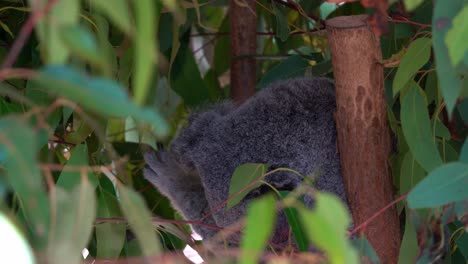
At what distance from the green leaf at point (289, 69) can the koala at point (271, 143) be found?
31 centimetres

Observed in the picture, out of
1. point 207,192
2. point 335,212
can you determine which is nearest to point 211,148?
point 207,192

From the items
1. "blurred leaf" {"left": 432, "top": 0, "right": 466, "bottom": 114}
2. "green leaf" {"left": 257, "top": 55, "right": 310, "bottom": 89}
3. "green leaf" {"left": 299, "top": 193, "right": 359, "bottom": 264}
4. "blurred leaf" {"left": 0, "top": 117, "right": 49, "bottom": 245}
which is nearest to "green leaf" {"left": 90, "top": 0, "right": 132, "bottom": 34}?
"blurred leaf" {"left": 0, "top": 117, "right": 49, "bottom": 245}

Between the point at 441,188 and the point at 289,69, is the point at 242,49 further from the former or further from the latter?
the point at 441,188

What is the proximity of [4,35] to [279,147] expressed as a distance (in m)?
0.71

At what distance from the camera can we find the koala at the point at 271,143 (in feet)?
4.02

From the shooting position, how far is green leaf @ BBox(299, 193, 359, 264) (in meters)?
0.60

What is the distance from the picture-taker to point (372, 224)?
1.18 meters

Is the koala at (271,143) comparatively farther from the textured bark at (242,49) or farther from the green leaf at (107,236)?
the textured bark at (242,49)

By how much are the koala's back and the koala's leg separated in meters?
0.08

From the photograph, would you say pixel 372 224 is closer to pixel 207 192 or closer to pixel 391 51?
pixel 207 192

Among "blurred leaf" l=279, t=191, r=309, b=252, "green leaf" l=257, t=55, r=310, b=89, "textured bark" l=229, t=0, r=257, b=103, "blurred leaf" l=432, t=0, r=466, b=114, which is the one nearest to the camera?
"blurred leaf" l=432, t=0, r=466, b=114

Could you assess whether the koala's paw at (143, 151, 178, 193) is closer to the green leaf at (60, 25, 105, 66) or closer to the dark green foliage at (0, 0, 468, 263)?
the dark green foliage at (0, 0, 468, 263)

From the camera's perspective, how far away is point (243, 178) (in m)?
1.15

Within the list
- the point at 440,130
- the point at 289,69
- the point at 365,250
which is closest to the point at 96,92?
the point at 365,250
